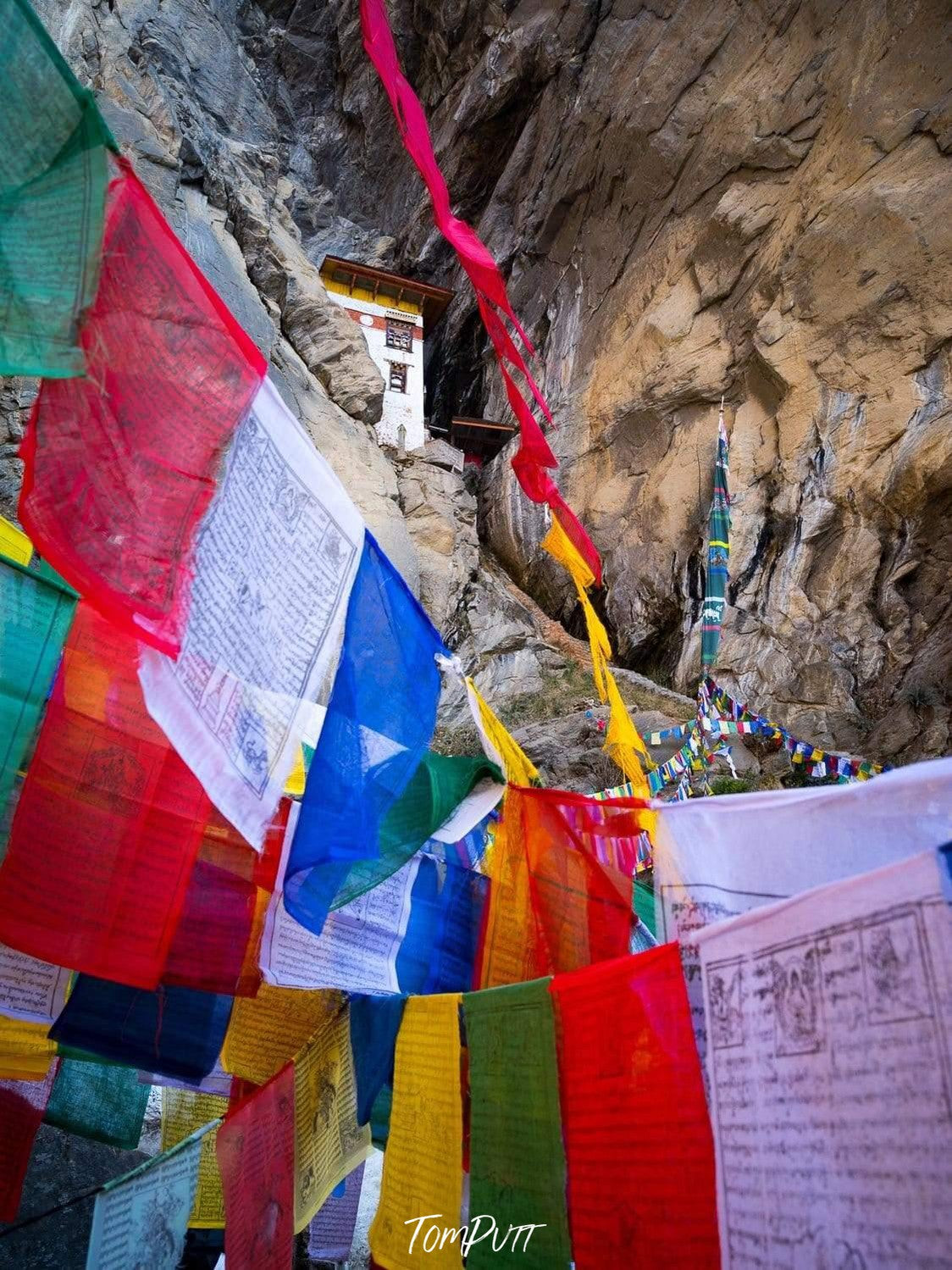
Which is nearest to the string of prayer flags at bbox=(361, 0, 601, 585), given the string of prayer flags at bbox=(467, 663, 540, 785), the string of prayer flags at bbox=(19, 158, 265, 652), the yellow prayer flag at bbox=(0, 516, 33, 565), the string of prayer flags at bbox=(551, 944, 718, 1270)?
the string of prayer flags at bbox=(467, 663, 540, 785)

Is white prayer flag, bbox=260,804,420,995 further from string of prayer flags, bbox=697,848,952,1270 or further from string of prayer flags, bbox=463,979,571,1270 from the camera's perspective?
string of prayer flags, bbox=697,848,952,1270

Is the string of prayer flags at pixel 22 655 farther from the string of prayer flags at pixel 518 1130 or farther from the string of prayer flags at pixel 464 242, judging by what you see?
the string of prayer flags at pixel 464 242

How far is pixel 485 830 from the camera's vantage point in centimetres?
385

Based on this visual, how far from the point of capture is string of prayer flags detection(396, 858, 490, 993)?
324 centimetres

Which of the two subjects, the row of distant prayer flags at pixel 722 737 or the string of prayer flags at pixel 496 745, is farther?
the row of distant prayer flags at pixel 722 737

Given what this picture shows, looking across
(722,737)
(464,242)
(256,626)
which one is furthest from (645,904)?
(722,737)

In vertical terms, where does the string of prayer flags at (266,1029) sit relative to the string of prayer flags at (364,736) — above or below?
below

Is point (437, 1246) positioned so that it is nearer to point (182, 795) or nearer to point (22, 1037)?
point (182, 795)

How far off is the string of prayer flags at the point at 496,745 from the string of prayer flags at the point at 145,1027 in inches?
59.5

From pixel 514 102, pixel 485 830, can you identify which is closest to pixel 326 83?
pixel 514 102

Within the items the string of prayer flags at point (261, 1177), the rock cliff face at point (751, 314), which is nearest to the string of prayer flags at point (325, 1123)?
the string of prayer flags at point (261, 1177)

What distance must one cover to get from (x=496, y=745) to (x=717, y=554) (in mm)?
11821

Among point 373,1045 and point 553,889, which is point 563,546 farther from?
point 373,1045

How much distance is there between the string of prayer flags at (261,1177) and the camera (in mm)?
2883
